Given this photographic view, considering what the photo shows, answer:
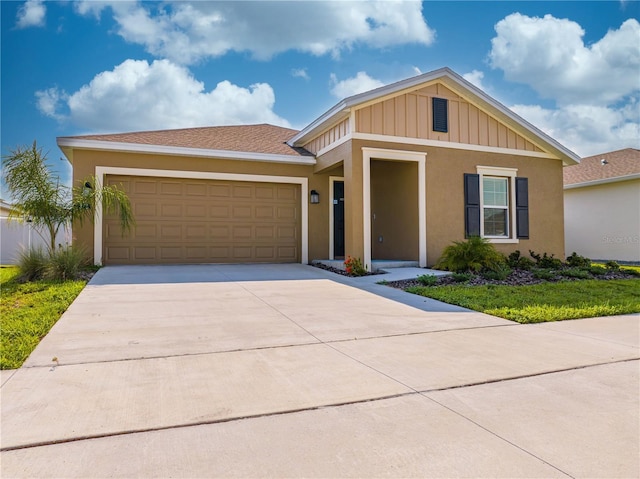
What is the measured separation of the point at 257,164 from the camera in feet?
39.2

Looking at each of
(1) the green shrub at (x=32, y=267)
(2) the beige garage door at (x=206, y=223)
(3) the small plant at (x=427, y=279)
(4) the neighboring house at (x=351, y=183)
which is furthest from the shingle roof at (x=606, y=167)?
(1) the green shrub at (x=32, y=267)

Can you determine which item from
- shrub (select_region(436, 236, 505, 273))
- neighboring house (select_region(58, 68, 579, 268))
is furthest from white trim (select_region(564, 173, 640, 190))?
shrub (select_region(436, 236, 505, 273))

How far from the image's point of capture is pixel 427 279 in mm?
8727

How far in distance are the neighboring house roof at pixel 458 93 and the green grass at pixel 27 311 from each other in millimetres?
6613

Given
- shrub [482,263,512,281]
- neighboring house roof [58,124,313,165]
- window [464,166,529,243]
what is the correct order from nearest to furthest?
shrub [482,263,512,281], neighboring house roof [58,124,313,165], window [464,166,529,243]

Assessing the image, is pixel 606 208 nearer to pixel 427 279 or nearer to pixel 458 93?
pixel 458 93

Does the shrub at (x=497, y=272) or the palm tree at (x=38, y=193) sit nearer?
the palm tree at (x=38, y=193)

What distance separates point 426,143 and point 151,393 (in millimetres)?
9504

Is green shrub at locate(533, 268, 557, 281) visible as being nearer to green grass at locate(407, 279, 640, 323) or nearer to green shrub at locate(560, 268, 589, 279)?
green shrub at locate(560, 268, 589, 279)

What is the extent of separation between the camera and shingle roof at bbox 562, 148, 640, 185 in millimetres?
15047

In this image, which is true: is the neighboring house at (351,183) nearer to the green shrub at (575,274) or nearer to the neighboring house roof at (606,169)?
the green shrub at (575,274)

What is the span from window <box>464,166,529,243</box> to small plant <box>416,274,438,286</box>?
10.6ft

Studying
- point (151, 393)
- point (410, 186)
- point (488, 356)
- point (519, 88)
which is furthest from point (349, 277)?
point (519, 88)

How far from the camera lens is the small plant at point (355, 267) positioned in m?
9.92
